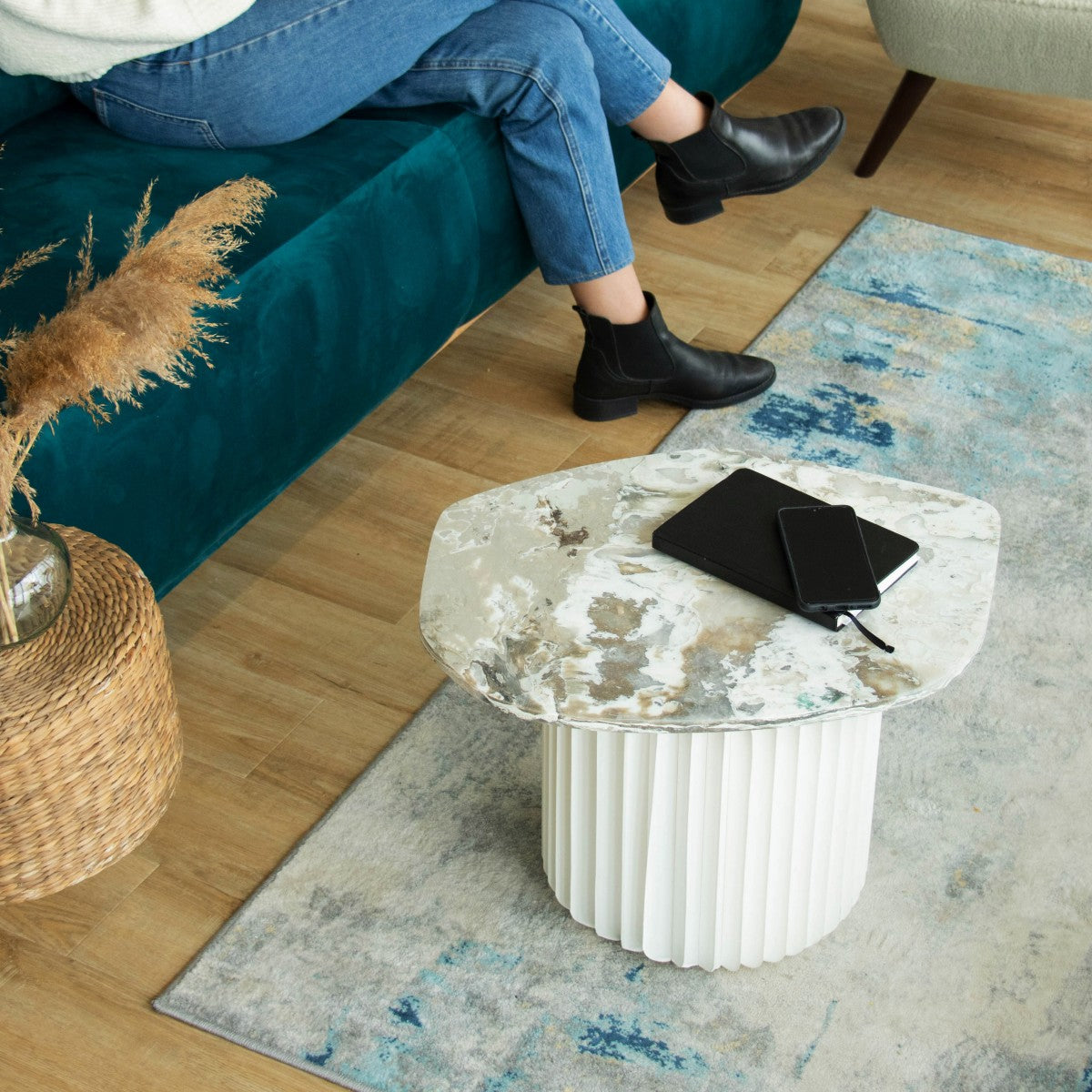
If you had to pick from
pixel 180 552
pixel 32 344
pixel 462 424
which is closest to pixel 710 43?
pixel 462 424

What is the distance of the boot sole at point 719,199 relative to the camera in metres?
2.18

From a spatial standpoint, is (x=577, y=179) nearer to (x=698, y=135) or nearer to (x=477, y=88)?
(x=477, y=88)

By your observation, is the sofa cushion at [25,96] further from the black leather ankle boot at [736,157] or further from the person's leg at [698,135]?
the black leather ankle boot at [736,157]

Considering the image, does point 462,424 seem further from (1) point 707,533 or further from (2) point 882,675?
(2) point 882,675

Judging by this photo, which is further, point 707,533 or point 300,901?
point 300,901

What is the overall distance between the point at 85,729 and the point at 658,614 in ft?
1.71

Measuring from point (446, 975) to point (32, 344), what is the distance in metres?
0.69

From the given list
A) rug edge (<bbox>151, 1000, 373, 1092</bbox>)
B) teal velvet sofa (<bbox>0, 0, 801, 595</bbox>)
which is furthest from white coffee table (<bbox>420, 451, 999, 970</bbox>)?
teal velvet sofa (<bbox>0, 0, 801, 595</bbox>)

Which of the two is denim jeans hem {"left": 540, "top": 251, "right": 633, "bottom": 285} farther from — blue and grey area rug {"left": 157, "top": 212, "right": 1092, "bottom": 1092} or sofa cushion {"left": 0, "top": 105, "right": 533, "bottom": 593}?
blue and grey area rug {"left": 157, "top": 212, "right": 1092, "bottom": 1092}

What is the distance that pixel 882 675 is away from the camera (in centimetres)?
107

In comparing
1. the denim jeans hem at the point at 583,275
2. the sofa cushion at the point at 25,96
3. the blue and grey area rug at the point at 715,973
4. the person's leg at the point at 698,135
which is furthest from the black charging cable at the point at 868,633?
the sofa cushion at the point at 25,96

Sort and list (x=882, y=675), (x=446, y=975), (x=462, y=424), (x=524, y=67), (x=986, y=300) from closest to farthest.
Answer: (x=882, y=675) → (x=446, y=975) → (x=524, y=67) → (x=462, y=424) → (x=986, y=300)

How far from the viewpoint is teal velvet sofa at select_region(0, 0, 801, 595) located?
1.45 metres

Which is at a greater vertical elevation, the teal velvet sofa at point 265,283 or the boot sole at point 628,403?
the teal velvet sofa at point 265,283
